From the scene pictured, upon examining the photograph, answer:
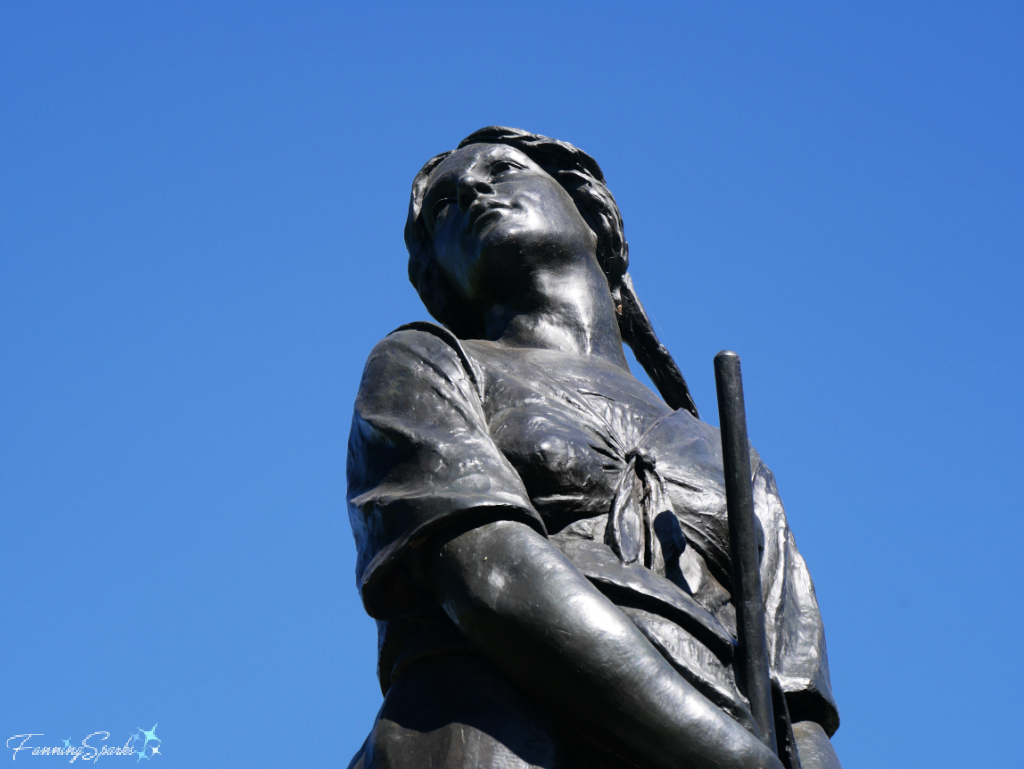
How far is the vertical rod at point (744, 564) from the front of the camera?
459 cm

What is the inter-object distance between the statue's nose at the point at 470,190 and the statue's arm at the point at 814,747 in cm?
255

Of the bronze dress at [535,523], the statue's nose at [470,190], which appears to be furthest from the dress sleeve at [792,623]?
the statue's nose at [470,190]

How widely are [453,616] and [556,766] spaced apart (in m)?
0.53

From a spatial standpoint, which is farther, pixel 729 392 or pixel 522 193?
pixel 522 193

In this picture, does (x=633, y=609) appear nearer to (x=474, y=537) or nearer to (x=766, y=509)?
(x=474, y=537)

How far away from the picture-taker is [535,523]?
15.3 ft

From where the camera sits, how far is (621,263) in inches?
270

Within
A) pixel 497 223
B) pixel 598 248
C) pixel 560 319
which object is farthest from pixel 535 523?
pixel 598 248

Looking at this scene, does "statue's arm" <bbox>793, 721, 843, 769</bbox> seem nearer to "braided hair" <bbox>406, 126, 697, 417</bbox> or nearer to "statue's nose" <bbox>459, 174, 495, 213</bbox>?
"braided hair" <bbox>406, 126, 697, 417</bbox>

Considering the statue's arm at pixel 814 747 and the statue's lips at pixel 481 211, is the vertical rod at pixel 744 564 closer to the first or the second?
the statue's arm at pixel 814 747

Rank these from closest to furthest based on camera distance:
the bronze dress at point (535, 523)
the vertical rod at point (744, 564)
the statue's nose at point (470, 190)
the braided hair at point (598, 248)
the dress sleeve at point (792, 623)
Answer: the bronze dress at point (535, 523) < the vertical rod at point (744, 564) < the dress sleeve at point (792, 623) < the statue's nose at point (470, 190) < the braided hair at point (598, 248)

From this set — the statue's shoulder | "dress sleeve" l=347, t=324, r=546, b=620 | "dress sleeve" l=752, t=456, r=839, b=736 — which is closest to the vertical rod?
"dress sleeve" l=752, t=456, r=839, b=736

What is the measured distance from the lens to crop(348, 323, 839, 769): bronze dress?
447 cm

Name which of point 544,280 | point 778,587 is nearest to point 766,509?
point 778,587
